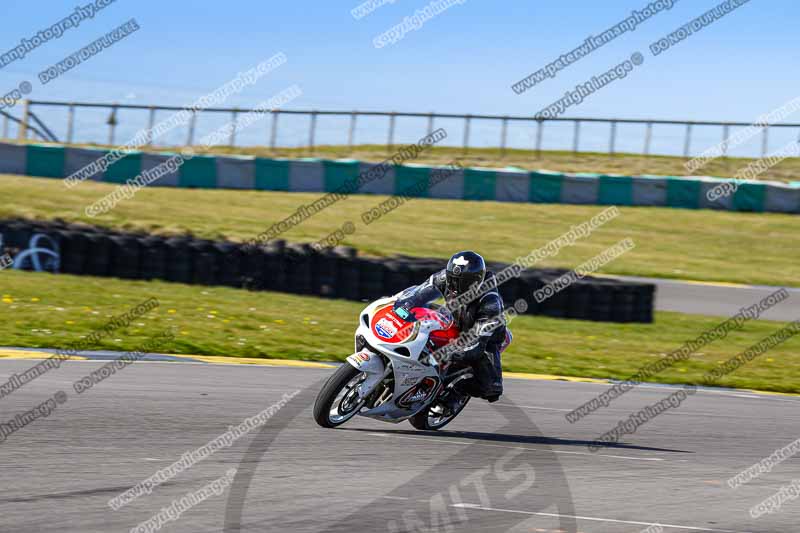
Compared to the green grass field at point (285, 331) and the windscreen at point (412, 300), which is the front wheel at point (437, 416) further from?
the green grass field at point (285, 331)

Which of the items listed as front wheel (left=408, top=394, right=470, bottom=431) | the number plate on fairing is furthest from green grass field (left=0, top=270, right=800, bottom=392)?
the number plate on fairing

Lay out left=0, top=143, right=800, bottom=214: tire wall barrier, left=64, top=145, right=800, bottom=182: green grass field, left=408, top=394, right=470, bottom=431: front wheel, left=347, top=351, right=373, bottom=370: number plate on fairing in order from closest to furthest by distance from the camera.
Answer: left=347, top=351, right=373, bottom=370: number plate on fairing → left=408, top=394, right=470, bottom=431: front wheel → left=0, top=143, right=800, bottom=214: tire wall barrier → left=64, top=145, right=800, bottom=182: green grass field

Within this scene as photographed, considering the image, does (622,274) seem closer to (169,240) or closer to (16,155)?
(169,240)

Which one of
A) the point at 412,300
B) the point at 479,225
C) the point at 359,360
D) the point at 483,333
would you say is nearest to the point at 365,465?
the point at 359,360

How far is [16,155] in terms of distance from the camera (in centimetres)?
3145

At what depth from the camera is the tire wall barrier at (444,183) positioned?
102ft

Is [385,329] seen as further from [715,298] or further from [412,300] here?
[715,298]

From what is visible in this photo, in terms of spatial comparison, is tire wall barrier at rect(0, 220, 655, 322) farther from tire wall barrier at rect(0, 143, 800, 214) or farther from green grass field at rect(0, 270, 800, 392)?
tire wall barrier at rect(0, 143, 800, 214)

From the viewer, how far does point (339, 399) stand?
343 inches

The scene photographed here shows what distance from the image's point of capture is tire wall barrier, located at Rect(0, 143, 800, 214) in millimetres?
31000

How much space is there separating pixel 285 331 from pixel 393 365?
23.6 feet

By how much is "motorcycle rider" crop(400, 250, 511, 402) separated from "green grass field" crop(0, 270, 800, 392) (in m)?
5.12

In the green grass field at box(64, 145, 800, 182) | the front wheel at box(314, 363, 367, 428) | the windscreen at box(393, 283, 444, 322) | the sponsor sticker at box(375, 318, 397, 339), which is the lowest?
the front wheel at box(314, 363, 367, 428)

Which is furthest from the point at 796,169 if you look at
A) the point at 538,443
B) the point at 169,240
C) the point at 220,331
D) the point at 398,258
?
the point at 538,443
